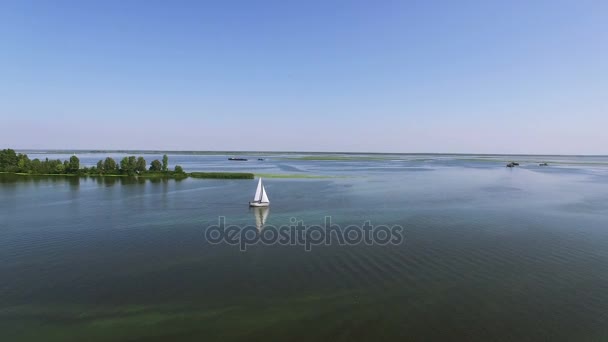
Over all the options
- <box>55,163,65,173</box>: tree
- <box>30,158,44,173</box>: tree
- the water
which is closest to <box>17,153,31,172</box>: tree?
<box>30,158,44,173</box>: tree

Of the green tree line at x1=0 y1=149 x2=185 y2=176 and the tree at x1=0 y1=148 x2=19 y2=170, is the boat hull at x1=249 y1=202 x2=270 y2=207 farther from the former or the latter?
the tree at x1=0 y1=148 x2=19 y2=170

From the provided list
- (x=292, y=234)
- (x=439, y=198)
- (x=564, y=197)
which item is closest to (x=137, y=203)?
(x=292, y=234)

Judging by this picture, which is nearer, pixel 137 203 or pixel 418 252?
pixel 418 252

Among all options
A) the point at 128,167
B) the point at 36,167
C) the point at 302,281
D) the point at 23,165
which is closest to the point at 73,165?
the point at 36,167

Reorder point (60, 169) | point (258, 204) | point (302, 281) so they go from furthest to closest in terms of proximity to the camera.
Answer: point (60, 169)
point (258, 204)
point (302, 281)

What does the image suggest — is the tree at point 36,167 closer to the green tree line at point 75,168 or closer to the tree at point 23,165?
the green tree line at point 75,168

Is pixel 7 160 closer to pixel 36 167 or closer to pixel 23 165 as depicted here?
pixel 23 165

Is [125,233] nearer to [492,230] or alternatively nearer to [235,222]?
[235,222]

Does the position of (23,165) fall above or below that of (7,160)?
below
